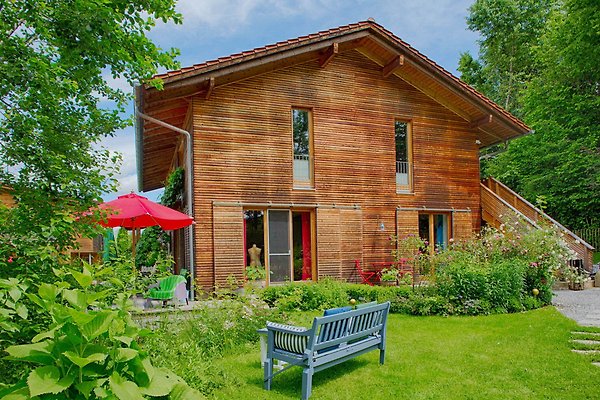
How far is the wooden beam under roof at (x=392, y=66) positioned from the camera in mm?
13133

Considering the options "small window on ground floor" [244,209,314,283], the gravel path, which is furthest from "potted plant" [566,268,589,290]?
"small window on ground floor" [244,209,314,283]

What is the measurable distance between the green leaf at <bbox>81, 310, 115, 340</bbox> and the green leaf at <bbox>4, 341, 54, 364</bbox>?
17cm

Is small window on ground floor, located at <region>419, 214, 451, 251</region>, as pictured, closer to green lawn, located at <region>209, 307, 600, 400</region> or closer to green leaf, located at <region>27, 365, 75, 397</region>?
green lawn, located at <region>209, 307, 600, 400</region>

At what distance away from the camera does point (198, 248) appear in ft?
35.9

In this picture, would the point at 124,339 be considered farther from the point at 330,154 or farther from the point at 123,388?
the point at 330,154

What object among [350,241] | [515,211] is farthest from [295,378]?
[515,211]

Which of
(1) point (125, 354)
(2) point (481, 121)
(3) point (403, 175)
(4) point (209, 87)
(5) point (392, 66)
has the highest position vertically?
(5) point (392, 66)

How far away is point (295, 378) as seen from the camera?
214 inches

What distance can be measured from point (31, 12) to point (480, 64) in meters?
34.0

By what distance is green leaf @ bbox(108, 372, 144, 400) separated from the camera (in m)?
1.94

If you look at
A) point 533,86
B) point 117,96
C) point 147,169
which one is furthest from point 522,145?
point 117,96

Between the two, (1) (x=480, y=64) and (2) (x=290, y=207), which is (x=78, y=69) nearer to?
(2) (x=290, y=207)

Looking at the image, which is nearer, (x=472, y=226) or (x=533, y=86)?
(x=472, y=226)

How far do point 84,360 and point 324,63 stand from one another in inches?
467
